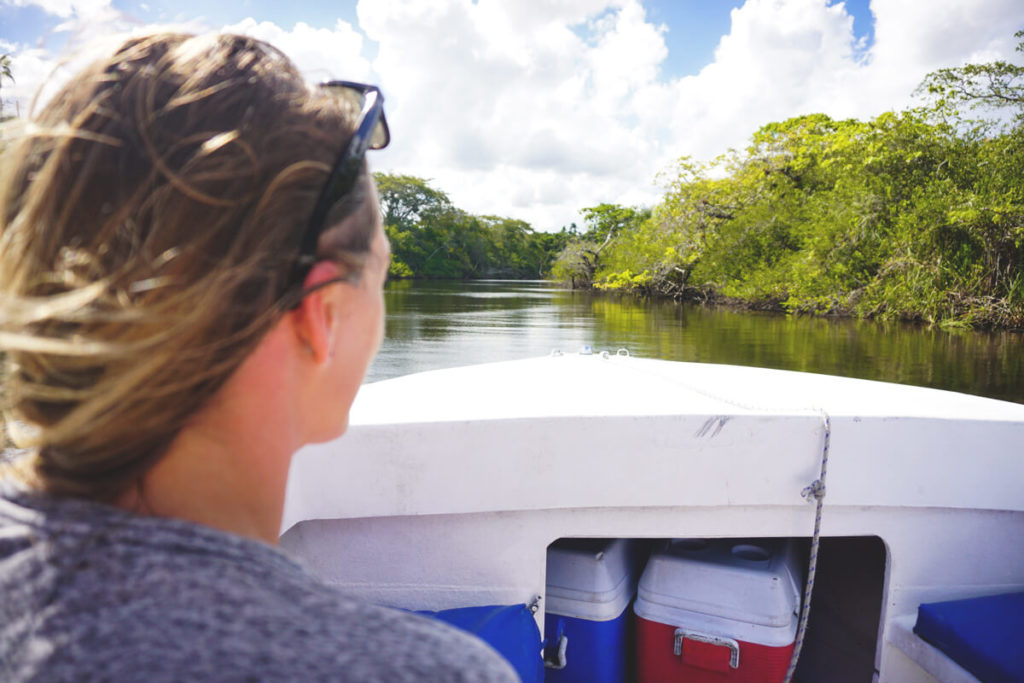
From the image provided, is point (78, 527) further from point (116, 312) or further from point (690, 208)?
point (690, 208)

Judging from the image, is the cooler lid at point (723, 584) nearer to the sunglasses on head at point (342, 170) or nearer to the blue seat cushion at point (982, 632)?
the blue seat cushion at point (982, 632)

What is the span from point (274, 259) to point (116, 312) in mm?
94

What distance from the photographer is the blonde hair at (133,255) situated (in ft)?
1.26

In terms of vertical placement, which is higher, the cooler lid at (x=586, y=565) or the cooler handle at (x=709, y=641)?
the cooler lid at (x=586, y=565)

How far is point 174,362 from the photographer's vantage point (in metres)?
0.39

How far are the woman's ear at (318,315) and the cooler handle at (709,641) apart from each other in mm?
1328

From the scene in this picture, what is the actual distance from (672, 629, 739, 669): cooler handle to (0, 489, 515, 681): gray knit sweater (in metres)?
1.31

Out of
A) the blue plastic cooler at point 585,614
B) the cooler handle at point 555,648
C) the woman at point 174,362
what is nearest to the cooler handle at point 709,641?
the blue plastic cooler at point 585,614

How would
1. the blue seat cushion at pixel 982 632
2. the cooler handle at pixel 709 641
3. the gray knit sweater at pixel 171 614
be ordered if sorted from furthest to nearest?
the cooler handle at pixel 709 641
the blue seat cushion at pixel 982 632
the gray knit sweater at pixel 171 614

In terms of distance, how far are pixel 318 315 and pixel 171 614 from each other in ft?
0.71

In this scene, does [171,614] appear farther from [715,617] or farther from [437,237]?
[437,237]

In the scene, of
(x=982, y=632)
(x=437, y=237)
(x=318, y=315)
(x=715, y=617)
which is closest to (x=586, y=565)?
(x=715, y=617)

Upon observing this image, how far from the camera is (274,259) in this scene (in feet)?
1.38

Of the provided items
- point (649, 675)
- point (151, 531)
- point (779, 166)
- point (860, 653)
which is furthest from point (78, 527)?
point (779, 166)
